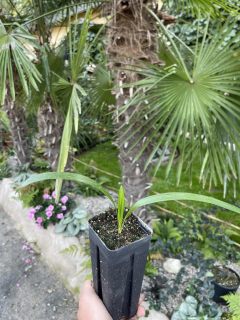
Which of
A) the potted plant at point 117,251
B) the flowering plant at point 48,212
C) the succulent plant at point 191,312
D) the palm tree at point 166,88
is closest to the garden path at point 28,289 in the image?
the flowering plant at point 48,212

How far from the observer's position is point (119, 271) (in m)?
0.67

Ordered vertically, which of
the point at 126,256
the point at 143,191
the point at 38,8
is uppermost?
the point at 38,8

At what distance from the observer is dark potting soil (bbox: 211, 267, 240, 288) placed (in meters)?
1.45

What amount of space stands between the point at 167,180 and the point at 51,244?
1.92m

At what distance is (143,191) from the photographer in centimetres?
180

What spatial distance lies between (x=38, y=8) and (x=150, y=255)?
88.3 inches

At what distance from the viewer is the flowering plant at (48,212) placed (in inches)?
81.8

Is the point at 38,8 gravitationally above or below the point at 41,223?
above

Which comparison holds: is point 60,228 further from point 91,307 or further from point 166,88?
point 166,88

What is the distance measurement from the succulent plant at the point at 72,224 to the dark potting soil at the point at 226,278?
1146 mm

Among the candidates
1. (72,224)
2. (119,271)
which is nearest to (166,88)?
(119,271)

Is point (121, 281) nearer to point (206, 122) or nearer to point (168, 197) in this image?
point (168, 197)

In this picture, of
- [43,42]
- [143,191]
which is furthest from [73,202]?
[43,42]

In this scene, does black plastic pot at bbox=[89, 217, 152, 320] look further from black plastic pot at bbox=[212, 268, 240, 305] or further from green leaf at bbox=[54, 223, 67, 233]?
green leaf at bbox=[54, 223, 67, 233]
